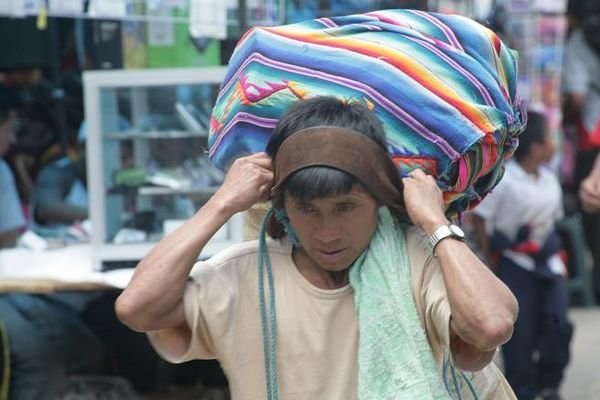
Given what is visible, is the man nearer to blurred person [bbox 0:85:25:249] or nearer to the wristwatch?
the wristwatch

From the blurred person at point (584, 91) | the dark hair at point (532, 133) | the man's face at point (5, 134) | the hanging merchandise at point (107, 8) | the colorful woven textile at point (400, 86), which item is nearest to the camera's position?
the colorful woven textile at point (400, 86)

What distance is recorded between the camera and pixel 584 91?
8539 millimetres

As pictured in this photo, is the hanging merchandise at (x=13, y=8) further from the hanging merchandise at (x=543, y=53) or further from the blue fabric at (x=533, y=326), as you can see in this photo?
the hanging merchandise at (x=543, y=53)

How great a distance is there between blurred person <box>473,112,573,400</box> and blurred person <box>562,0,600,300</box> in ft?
8.18

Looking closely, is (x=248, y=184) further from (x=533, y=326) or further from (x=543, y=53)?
(x=543, y=53)

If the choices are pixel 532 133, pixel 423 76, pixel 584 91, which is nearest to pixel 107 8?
pixel 532 133

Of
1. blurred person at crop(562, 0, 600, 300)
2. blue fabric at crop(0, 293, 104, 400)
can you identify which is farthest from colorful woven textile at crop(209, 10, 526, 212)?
blurred person at crop(562, 0, 600, 300)

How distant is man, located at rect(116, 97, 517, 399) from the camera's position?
2439 mm

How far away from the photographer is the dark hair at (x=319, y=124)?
2.44m

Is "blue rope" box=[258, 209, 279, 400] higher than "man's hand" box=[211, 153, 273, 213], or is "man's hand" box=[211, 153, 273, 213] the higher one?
"man's hand" box=[211, 153, 273, 213]

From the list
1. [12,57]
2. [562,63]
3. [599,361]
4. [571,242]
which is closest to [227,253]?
[12,57]

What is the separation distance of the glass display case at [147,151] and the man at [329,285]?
2.90 meters

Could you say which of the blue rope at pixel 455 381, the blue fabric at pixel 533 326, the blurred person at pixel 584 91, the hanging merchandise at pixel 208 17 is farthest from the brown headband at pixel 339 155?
the blurred person at pixel 584 91

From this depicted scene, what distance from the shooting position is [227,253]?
264 cm
